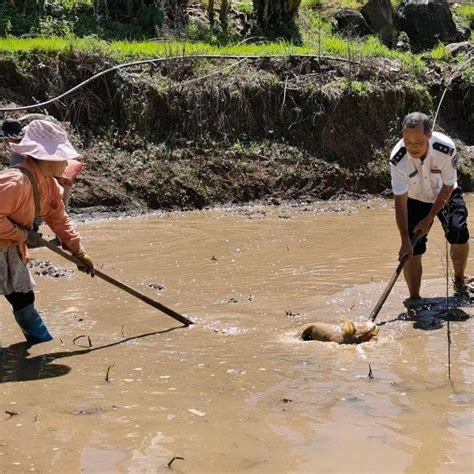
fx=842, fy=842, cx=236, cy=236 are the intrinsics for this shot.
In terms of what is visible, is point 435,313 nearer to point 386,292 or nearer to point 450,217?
point 386,292

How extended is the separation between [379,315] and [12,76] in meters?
7.40

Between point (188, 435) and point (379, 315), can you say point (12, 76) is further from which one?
point (188, 435)

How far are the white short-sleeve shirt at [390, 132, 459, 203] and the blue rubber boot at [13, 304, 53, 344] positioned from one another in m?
2.59

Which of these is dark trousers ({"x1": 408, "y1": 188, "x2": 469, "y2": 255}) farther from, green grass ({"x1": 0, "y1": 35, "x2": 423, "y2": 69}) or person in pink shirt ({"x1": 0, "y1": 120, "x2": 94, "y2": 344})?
green grass ({"x1": 0, "y1": 35, "x2": 423, "y2": 69})

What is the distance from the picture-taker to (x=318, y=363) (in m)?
4.80

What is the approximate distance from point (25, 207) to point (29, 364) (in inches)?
35.8

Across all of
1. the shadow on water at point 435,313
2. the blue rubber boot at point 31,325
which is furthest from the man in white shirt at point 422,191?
the blue rubber boot at point 31,325

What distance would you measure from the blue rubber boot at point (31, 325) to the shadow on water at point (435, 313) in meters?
2.22

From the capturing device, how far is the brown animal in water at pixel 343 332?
204 inches

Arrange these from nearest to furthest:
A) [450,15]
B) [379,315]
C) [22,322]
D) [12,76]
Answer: [22,322], [379,315], [12,76], [450,15]

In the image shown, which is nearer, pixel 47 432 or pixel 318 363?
pixel 47 432

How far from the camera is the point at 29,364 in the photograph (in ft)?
16.0

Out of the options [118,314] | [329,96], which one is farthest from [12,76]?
[118,314]

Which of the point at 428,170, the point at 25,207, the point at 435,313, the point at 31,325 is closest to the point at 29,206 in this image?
the point at 25,207
